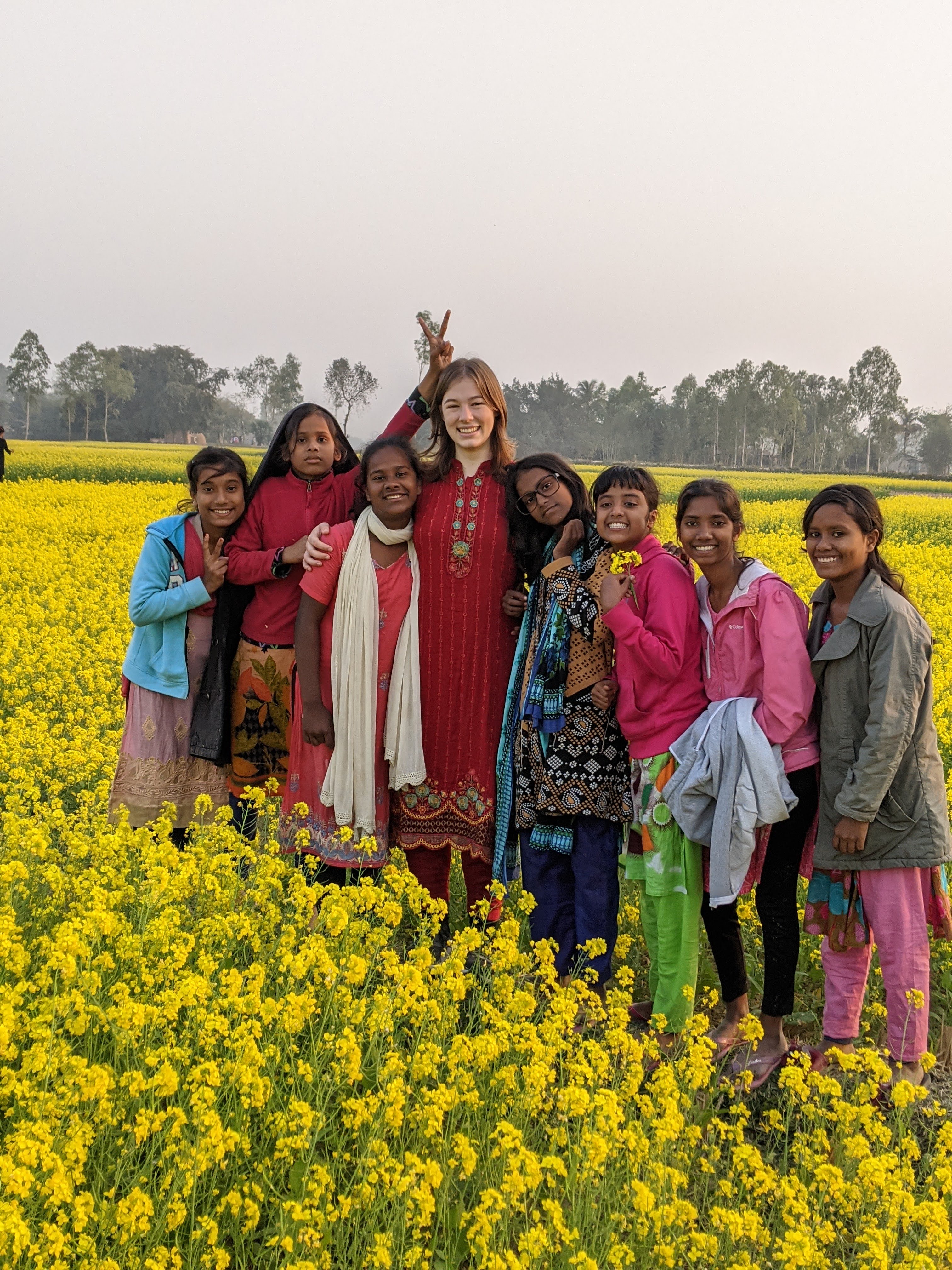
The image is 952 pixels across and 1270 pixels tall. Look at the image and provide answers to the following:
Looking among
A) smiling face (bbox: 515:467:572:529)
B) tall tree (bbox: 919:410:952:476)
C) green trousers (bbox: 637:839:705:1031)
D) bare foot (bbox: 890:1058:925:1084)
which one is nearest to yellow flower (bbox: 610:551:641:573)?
smiling face (bbox: 515:467:572:529)

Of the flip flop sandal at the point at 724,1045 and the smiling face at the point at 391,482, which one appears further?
the smiling face at the point at 391,482

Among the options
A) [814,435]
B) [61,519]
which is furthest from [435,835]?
[814,435]

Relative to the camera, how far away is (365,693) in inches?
129

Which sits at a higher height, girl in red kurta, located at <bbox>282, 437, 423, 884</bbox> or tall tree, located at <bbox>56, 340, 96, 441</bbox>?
tall tree, located at <bbox>56, 340, 96, 441</bbox>

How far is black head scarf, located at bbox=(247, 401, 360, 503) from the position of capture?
3.55 metres

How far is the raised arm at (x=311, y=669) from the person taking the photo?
3.31 meters

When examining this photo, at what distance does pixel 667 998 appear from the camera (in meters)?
2.97

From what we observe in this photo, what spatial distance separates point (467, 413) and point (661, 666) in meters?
1.10

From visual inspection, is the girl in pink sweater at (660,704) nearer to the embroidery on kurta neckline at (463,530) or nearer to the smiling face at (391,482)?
the embroidery on kurta neckline at (463,530)

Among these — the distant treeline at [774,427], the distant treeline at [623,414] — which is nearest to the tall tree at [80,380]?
the distant treeline at [623,414]

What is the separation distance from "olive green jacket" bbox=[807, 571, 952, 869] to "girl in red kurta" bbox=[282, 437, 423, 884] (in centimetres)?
138

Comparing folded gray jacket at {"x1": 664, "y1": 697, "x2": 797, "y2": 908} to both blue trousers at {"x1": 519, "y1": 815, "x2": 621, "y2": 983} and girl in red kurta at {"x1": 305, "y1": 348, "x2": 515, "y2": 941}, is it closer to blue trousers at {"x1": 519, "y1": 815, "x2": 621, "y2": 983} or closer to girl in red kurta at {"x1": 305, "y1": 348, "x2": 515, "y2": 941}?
blue trousers at {"x1": 519, "y1": 815, "x2": 621, "y2": 983}

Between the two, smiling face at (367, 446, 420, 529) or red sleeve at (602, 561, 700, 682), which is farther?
smiling face at (367, 446, 420, 529)

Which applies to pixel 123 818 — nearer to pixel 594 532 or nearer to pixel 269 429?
pixel 594 532
